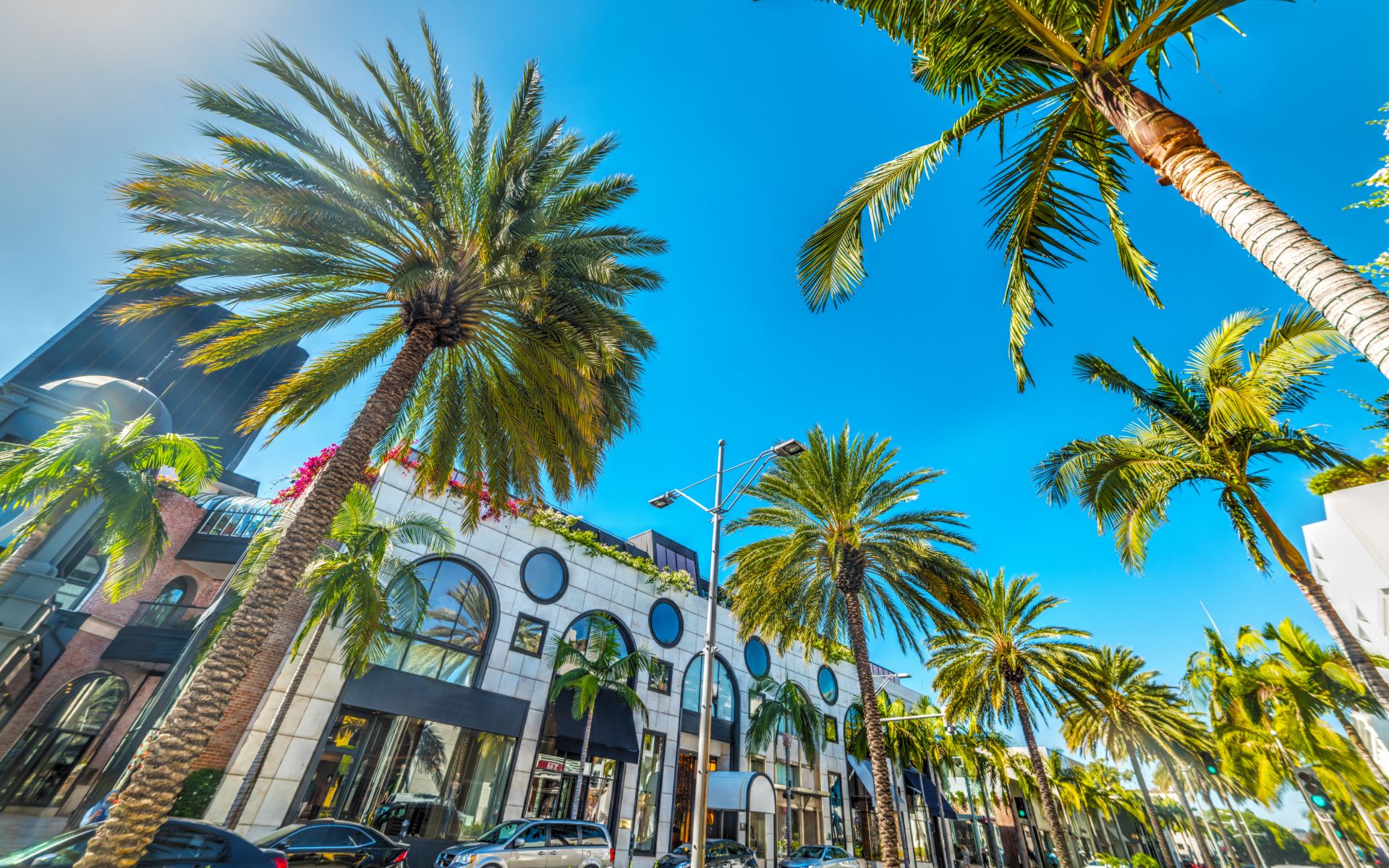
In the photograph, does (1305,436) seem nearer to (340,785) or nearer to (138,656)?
(340,785)

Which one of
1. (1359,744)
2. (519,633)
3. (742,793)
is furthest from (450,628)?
→ (1359,744)

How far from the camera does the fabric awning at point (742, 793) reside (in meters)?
20.0

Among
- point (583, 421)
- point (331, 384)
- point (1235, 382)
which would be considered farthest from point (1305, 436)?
point (331, 384)

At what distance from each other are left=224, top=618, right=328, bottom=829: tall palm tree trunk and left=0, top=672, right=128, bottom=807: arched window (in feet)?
34.9

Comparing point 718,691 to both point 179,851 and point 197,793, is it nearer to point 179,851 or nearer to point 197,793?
point 197,793

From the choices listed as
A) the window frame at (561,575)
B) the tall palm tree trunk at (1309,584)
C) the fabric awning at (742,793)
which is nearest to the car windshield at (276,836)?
the window frame at (561,575)

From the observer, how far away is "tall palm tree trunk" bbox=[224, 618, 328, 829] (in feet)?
42.4

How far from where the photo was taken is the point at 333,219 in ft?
29.3

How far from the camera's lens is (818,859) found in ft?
66.0

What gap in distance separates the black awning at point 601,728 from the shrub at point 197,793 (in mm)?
9051

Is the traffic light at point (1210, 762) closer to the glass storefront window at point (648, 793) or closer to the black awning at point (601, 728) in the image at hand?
the glass storefront window at point (648, 793)

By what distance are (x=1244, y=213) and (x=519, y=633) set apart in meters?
21.2

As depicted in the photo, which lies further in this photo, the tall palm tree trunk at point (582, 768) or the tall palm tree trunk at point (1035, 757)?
the tall palm tree trunk at point (1035, 757)

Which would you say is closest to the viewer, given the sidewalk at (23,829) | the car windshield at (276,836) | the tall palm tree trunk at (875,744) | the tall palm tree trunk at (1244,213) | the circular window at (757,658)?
the tall palm tree trunk at (1244,213)
